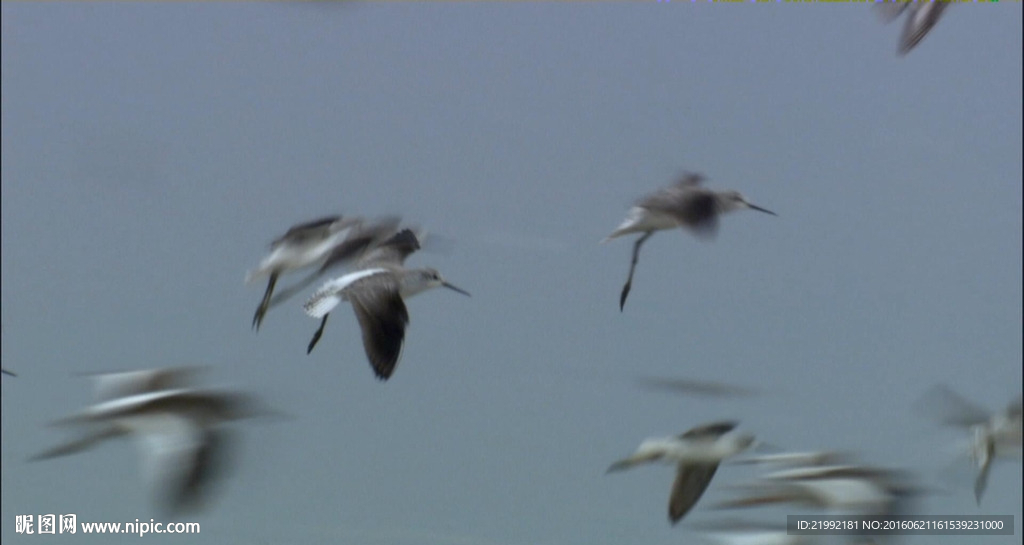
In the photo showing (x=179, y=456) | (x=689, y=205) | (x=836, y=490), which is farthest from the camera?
(x=689, y=205)

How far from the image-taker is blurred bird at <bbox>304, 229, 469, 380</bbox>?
652 millimetres

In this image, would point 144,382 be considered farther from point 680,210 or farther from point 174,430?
point 680,210

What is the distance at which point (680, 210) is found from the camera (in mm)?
752

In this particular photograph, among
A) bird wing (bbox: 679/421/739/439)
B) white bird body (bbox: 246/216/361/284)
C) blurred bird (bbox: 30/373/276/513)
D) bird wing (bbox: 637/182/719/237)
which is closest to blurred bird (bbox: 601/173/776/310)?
bird wing (bbox: 637/182/719/237)

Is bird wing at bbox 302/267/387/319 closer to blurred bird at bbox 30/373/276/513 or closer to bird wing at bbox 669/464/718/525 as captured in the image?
blurred bird at bbox 30/373/276/513

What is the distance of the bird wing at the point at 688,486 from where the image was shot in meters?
0.68

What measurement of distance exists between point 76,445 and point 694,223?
504mm

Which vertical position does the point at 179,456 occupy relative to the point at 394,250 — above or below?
below

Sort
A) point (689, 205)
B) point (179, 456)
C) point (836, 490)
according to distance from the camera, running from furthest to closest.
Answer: point (689, 205) → point (836, 490) → point (179, 456)

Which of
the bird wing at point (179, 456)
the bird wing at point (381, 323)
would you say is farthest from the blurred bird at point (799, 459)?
the bird wing at point (179, 456)

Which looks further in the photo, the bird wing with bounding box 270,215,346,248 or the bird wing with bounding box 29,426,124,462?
the bird wing with bounding box 270,215,346,248

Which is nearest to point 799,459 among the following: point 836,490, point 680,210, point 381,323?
point 836,490

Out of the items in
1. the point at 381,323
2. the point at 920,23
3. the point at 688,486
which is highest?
the point at 920,23

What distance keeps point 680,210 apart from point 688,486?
0.77ft
